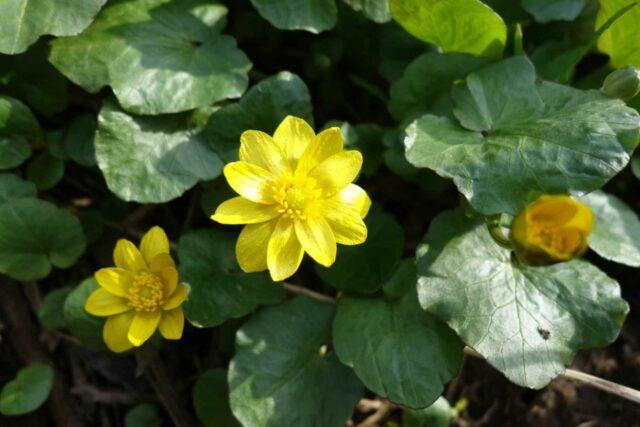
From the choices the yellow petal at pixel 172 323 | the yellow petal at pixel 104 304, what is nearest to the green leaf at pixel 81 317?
the yellow petal at pixel 104 304

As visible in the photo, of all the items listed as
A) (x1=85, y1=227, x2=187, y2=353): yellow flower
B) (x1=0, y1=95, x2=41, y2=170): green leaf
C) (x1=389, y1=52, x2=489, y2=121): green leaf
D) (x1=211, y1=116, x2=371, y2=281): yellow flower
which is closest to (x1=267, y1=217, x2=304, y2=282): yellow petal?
(x1=211, y1=116, x2=371, y2=281): yellow flower

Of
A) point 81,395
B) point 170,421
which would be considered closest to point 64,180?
point 81,395

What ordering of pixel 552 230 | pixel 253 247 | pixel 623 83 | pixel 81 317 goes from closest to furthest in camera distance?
pixel 552 230 → pixel 253 247 → pixel 623 83 → pixel 81 317

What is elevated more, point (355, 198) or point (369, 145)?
point (355, 198)

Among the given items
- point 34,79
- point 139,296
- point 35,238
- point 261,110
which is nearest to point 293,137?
point 261,110

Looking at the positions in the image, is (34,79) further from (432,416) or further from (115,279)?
(432,416)

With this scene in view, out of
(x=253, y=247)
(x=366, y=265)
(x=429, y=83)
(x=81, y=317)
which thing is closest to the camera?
(x=253, y=247)

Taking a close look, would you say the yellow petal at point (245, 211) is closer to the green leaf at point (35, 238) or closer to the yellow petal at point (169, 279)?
the yellow petal at point (169, 279)
